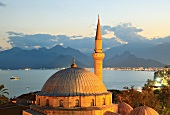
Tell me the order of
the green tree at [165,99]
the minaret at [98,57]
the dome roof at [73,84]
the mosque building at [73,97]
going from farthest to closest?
the green tree at [165,99]
the minaret at [98,57]
the dome roof at [73,84]
the mosque building at [73,97]

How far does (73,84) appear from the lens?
77.5 feet

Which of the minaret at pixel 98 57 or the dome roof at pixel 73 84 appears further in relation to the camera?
the minaret at pixel 98 57

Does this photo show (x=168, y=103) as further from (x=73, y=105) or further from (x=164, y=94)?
(x=73, y=105)

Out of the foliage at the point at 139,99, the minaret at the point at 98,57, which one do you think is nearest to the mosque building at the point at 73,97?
the minaret at the point at 98,57

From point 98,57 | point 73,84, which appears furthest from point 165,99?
point 73,84

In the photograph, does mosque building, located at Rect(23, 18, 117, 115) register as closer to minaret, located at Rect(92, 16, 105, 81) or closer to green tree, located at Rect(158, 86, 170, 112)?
minaret, located at Rect(92, 16, 105, 81)

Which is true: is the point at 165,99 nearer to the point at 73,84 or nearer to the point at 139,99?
the point at 139,99

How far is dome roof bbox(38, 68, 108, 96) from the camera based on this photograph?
23188 millimetres

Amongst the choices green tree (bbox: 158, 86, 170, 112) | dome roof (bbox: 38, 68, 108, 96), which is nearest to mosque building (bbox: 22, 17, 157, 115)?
dome roof (bbox: 38, 68, 108, 96)

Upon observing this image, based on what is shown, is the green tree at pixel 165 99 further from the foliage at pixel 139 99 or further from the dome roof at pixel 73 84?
the dome roof at pixel 73 84

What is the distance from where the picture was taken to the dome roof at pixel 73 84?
23188mm

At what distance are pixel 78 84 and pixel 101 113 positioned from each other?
9.23 ft

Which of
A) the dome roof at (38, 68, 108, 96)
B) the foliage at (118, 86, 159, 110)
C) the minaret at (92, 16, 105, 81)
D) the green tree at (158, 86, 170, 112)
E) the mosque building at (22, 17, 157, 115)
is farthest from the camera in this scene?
the green tree at (158, 86, 170, 112)

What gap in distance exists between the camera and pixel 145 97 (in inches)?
1753
